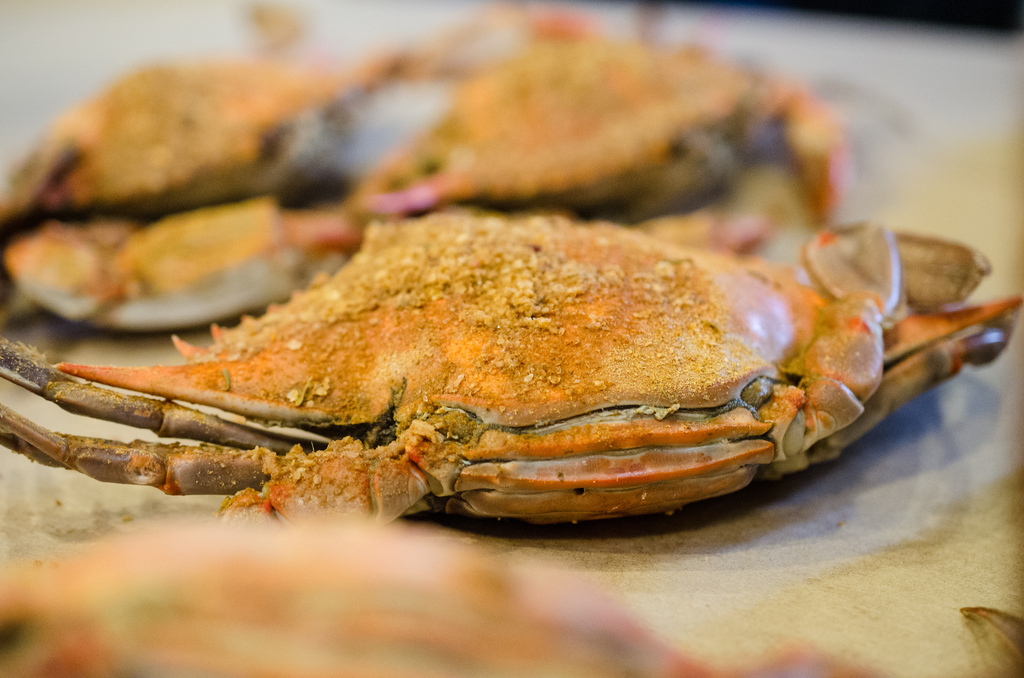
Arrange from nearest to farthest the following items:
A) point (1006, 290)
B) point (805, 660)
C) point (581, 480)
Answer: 1. point (805, 660)
2. point (581, 480)
3. point (1006, 290)

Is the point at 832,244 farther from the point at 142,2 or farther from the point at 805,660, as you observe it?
the point at 142,2

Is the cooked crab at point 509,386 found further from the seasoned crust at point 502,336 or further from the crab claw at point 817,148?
the crab claw at point 817,148

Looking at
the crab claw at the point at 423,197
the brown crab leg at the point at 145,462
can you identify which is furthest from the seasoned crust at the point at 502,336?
the crab claw at the point at 423,197

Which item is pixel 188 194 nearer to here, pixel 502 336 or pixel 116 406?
pixel 116 406

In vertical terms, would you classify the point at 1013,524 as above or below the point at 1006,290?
below

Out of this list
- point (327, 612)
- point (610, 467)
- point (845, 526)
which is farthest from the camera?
point (845, 526)

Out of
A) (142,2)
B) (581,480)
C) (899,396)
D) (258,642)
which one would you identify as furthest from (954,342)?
(142,2)

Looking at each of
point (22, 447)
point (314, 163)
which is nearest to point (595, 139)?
point (314, 163)
